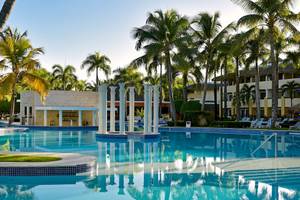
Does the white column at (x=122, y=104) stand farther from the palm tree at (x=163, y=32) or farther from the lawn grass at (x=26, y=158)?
the lawn grass at (x=26, y=158)

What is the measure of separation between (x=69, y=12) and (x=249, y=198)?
16.6 metres

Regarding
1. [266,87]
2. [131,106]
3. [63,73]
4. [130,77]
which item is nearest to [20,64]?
[131,106]

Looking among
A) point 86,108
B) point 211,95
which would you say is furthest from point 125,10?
point 211,95

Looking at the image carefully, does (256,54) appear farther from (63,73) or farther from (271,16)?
(63,73)

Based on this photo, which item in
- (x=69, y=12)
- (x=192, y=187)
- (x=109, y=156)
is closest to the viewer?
(x=192, y=187)

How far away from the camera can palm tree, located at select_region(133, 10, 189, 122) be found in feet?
96.6

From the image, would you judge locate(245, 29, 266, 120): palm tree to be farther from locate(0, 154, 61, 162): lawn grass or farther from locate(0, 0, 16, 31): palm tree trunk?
locate(0, 0, 16, 31): palm tree trunk

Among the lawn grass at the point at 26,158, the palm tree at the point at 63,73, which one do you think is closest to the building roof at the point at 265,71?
the palm tree at the point at 63,73

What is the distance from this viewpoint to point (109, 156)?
15000mm

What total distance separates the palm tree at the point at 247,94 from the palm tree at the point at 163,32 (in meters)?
15.8

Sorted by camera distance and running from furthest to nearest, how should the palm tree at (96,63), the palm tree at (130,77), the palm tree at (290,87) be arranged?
the palm tree at (130,77), the palm tree at (96,63), the palm tree at (290,87)

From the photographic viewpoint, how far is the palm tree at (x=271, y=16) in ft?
80.6

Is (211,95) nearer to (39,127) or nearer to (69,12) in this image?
(39,127)

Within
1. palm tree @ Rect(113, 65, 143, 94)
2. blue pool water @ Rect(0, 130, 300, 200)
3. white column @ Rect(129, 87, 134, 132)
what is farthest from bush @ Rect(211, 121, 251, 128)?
palm tree @ Rect(113, 65, 143, 94)
